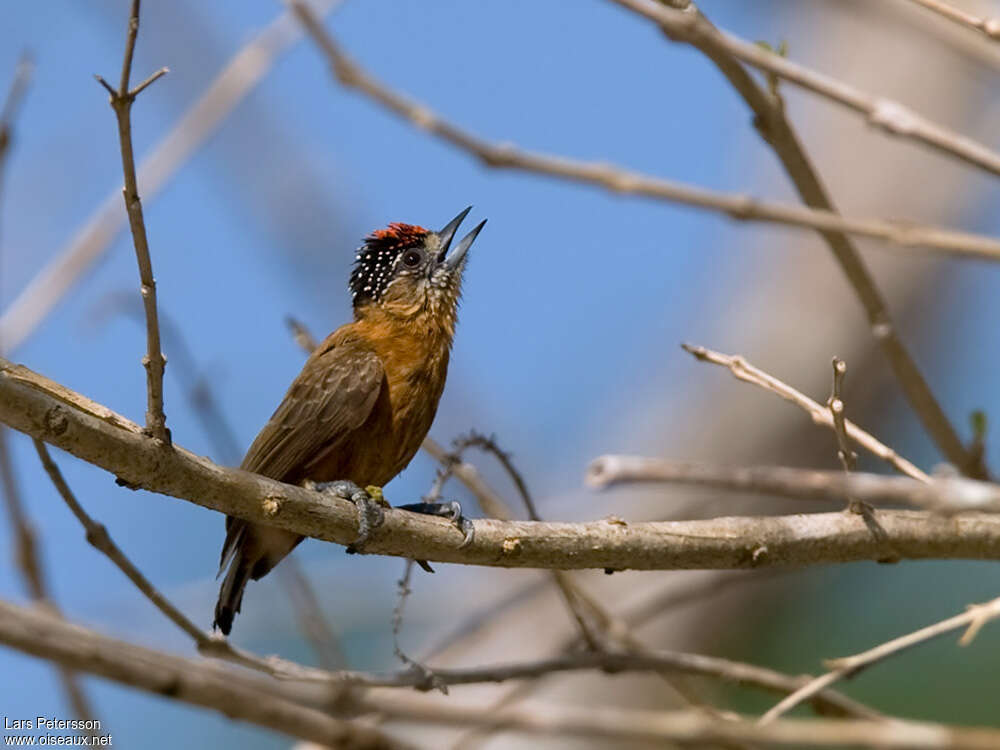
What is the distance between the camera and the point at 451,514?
162 inches

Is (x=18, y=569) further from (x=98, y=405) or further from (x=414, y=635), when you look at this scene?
(x=414, y=635)

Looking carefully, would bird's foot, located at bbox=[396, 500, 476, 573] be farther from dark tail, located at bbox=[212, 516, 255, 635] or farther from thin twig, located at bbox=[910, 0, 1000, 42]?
thin twig, located at bbox=[910, 0, 1000, 42]

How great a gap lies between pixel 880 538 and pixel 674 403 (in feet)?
18.4

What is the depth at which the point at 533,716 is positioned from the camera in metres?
2.83

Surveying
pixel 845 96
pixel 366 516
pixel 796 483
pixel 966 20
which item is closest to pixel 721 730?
pixel 796 483

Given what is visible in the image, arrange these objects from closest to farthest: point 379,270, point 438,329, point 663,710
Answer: point 438,329
point 379,270
point 663,710

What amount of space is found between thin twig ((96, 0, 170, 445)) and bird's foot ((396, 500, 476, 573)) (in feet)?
3.11

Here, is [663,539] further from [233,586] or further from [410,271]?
[410,271]

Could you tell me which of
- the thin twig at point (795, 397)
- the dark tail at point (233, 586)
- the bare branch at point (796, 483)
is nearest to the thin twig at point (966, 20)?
the bare branch at point (796, 483)

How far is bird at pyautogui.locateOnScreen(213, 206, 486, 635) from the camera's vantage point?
4.72 metres

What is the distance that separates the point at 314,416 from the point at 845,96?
3041mm

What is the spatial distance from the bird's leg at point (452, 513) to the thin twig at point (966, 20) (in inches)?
74.6

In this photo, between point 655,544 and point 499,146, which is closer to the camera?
point 499,146

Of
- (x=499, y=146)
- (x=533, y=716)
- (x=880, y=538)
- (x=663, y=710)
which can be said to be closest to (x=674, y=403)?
(x=663, y=710)
